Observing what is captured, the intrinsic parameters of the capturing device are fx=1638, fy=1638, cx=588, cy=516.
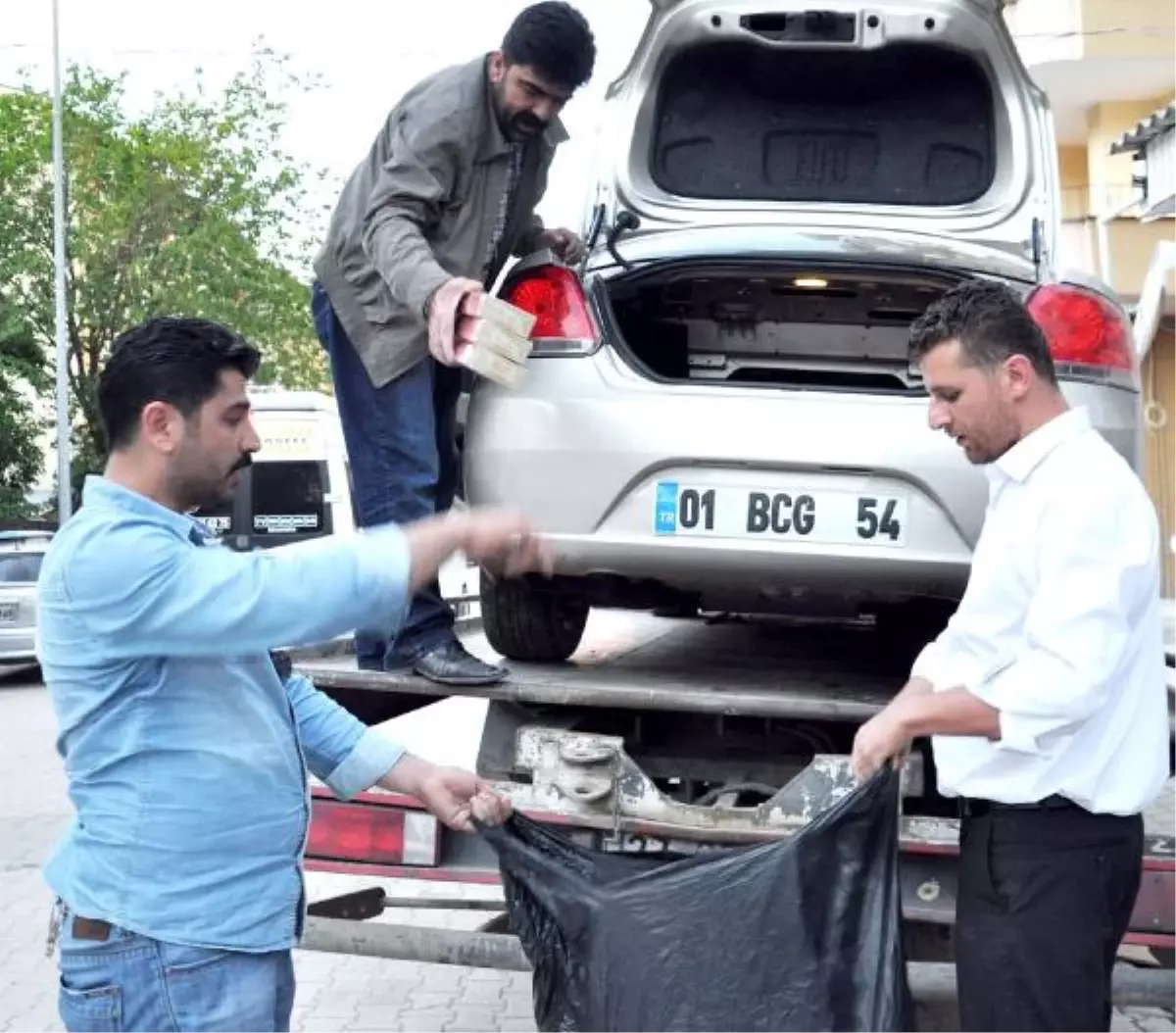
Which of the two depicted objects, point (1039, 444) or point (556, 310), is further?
point (556, 310)

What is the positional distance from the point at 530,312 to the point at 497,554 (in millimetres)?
A: 1713

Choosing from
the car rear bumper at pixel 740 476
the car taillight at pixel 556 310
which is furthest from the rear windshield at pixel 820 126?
the car rear bumper at pixel 740 476

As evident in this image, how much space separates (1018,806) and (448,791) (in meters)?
0.97

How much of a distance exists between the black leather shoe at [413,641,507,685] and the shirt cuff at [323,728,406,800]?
99 cm

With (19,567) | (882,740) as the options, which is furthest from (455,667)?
(19,567)

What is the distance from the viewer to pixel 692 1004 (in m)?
2.79

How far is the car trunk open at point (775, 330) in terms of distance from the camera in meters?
4.43

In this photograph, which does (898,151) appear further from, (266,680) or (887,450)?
(266,680)

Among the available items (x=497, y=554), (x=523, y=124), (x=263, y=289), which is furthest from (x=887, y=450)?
(x=263, y=289)

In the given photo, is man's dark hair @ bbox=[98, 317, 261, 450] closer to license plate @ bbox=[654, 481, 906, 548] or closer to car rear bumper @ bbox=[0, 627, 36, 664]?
license plate @ bbox=[654, 481, 906, 548]

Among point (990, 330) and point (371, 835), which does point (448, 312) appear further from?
point (990, 330)

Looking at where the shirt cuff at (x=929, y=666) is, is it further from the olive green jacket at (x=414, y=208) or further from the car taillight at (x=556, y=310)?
the olive green jacket at (x=414, y=208)

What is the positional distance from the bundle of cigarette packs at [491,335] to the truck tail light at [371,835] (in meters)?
1.00

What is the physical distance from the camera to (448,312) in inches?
143
